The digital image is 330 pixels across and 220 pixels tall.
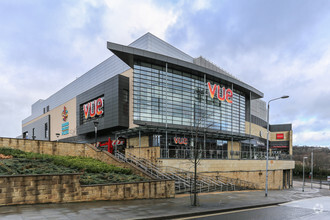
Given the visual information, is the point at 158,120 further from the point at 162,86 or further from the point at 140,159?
the point at 140,159

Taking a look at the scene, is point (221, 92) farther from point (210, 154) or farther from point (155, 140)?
point (210, 154)

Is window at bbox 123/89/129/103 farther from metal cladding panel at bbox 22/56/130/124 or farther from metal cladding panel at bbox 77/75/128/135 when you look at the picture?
metal cladding panel at bbox 22/56/130/124

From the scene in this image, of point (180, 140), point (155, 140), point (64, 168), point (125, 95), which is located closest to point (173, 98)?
point (180, 140)

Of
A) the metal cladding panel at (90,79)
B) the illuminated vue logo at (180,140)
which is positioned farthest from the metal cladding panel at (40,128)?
the illuminated vue logo at (180,140)

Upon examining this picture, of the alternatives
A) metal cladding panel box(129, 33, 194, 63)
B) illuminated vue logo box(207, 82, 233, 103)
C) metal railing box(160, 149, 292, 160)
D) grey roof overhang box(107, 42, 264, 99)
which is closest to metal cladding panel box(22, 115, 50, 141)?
metal cladding panel box(129, 33, 194, 63)

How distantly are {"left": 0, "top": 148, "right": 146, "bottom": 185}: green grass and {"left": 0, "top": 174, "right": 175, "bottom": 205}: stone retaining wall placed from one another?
834 millimetres

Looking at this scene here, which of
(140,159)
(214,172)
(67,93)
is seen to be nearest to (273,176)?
(214,172)

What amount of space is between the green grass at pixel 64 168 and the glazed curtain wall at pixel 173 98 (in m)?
14.8

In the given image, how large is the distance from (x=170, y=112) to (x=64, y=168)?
20632 millimetres

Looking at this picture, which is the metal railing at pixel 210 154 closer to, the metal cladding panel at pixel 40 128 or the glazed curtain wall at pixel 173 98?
the glazed curtain wall at pixel 173 98

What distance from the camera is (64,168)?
1653 centimetres

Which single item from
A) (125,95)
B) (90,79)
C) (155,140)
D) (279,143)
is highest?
(90,79)

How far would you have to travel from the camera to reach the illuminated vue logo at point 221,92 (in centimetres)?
4084

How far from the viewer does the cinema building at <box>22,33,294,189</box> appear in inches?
Result: 1190
